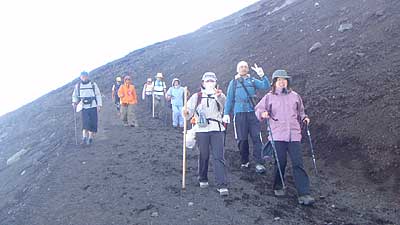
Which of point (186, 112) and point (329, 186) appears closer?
point (186, 112)

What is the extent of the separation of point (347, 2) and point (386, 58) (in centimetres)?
983

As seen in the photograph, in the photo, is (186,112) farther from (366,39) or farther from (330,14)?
(330,14)

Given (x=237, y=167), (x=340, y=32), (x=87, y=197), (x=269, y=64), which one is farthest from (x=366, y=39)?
(x=87, y=197)

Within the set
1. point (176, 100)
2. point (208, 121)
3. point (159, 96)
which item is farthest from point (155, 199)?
point (159, 96)

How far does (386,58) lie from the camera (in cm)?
1481

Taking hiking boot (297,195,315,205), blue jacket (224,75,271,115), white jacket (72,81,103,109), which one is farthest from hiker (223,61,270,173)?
white jacket (72,81,103,109)

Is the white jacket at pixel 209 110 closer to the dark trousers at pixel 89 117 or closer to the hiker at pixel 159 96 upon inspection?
the dark trousers at pixel 89 117

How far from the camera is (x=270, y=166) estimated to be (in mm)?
11477

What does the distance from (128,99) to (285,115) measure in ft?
31.3

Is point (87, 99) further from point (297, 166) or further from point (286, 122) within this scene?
point (297, 166)

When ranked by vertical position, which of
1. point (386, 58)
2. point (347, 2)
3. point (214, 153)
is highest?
point (347, 2)

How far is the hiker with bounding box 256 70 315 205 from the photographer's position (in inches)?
328

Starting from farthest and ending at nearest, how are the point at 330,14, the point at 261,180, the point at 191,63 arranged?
the point at 191,63 → the point at 330,14 → the point at 261,180

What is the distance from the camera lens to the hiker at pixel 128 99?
17047 millimetres
